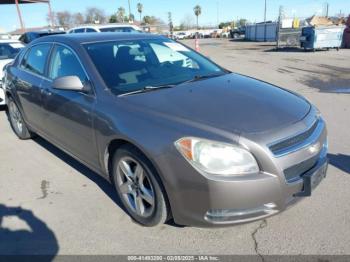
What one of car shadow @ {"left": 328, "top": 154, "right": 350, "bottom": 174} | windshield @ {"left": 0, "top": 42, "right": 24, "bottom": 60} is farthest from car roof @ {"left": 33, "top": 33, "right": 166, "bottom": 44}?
windshield @ {"left": 0, "top": 42, "right": 24, "bottom": 60}

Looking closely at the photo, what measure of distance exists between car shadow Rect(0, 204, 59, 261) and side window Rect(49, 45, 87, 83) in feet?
4.75

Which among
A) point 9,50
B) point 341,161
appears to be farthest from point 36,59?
point 9,50

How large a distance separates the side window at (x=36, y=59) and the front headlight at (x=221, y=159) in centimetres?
276

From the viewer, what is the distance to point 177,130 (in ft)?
8.88

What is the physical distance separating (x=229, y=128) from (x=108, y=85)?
1.32m

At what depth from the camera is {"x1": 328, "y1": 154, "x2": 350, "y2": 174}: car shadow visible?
419 cm

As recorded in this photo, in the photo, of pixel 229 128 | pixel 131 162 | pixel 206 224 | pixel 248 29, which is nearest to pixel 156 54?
pixel 131 162

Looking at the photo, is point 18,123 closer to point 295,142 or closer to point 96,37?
point 96,37

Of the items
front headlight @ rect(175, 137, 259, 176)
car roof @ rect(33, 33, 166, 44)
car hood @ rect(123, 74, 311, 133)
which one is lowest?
front headlight @ rect(175, 137, 259, 176)

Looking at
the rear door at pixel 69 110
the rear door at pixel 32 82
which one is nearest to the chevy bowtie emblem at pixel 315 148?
the rear door at pixel 69 110

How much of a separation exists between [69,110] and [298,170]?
2.34 meters

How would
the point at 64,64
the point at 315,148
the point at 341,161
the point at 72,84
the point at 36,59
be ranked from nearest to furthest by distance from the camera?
the point at 315,148
the point at 72,84
the point at 64,64
the point at 341,161
the point at 36,59

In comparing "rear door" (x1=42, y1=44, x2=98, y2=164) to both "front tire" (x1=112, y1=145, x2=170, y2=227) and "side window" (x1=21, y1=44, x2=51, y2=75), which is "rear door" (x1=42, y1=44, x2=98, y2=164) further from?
"front tire" (x1=112, y1=145, x2=170, y2=227)

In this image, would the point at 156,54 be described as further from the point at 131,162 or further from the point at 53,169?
the point at 53,169
